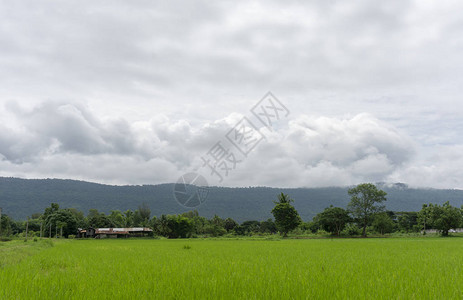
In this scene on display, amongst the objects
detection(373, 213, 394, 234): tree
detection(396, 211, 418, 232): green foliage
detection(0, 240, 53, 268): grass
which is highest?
detection(0, 240, 53, 268): grass

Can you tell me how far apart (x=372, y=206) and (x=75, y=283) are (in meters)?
62.6

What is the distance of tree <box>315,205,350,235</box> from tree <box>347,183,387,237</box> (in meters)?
2.12

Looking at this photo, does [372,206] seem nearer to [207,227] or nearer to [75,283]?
[207,227]

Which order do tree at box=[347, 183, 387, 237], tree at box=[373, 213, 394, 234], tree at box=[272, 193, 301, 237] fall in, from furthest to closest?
1. tree at box=[347, 183, 387, 237]
2. tree at box=[373, 213, 394, 234]
3. tree at box=[272, 193, 301, 237]

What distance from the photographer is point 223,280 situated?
6422mm

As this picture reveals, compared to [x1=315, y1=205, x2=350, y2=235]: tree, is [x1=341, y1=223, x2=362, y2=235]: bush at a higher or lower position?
lower

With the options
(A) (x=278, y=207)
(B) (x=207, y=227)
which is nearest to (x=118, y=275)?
(A) (x=278, y=207)

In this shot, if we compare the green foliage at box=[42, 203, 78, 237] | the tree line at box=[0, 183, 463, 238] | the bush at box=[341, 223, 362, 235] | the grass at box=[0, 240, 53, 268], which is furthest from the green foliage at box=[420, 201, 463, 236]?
the green foliage at box=[42, 203, 78, 237]

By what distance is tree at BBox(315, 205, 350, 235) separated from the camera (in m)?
60.1

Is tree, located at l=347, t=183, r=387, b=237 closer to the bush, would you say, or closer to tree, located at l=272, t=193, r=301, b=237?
the bush

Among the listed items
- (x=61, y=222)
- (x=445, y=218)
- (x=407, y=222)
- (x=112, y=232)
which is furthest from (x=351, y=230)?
(x=61, y=222)

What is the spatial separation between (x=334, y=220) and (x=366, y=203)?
721 cm

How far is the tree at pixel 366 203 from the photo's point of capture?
61.2m

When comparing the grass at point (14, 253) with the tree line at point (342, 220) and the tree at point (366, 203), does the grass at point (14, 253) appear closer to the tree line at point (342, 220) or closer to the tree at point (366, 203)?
the tree line at point (342, 220)
